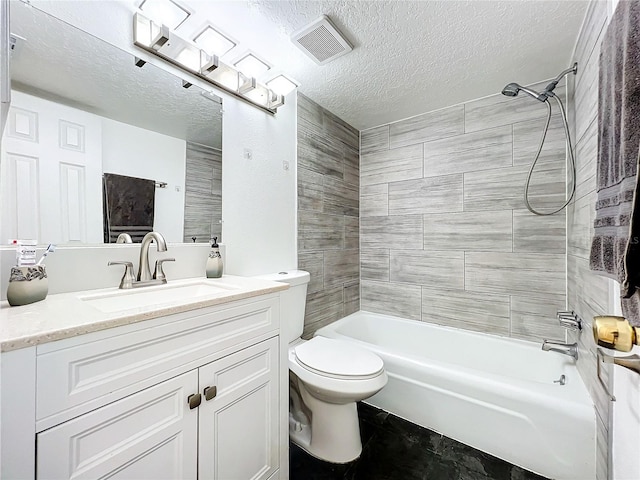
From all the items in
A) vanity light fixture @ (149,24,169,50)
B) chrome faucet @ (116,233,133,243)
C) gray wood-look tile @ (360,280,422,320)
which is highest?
vanity light fixture @ (149,24,169,50)

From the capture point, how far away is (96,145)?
1.12m

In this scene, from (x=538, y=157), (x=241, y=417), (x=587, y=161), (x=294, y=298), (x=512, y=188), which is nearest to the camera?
(x=241, y=417)

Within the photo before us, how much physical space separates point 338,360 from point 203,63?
1.76 m

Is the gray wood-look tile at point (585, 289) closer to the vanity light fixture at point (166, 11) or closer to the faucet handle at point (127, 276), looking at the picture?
the faucet handle at point (127, 276)

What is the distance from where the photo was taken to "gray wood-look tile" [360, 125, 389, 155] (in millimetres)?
2488

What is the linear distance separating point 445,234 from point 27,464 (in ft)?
7.80

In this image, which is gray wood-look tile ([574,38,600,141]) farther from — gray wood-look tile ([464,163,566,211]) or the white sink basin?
the white sink basin

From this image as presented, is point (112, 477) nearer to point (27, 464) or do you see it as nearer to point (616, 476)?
point (27, 464)

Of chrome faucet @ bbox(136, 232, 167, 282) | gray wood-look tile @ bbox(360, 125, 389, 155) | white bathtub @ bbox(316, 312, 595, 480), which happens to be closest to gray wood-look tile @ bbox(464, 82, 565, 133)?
gray wood-look tile @ bbox(360, 125, 389, 155)

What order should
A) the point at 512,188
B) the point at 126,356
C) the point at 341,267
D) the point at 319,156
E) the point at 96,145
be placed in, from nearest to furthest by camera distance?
the point at 126,356
the point at 96,145
the point at 512,188
the point at 319,156
the point at 341,267

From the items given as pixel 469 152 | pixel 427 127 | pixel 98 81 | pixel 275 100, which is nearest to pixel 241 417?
pixel 98 81

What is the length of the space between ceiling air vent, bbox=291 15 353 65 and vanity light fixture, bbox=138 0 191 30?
0.53 m

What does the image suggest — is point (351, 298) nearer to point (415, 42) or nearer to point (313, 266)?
point (313, 266)

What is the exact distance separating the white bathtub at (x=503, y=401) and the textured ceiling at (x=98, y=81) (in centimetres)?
167
